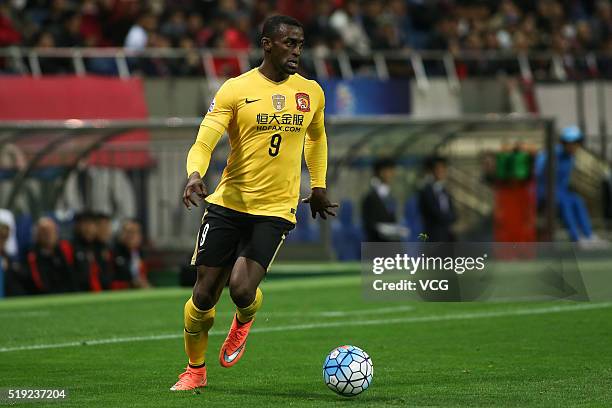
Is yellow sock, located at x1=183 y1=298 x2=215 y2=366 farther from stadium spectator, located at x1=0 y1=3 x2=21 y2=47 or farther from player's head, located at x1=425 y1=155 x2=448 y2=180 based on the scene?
stadium spectator, located at x1=0 y1=3 x2=21 y2=47

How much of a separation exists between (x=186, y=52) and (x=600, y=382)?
16.2 meters

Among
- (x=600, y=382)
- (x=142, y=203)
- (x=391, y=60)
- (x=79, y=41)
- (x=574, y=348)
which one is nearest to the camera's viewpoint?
(x=600, y=382)

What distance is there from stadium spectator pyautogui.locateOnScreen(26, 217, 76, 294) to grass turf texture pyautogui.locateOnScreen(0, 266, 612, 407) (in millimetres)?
1400

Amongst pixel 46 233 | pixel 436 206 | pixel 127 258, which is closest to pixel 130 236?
pixel 127 258

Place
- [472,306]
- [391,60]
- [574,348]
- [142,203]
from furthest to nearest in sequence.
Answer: [391,60], [142,203], [472,306], [574,348]

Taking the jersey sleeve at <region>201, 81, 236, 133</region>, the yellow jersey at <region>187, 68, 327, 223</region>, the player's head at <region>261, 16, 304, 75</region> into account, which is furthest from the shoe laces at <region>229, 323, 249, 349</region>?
the player's head at <region>261, 16, 304, 75</region>

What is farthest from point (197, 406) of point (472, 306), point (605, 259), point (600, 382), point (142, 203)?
point (142, 203)

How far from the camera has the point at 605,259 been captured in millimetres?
13336

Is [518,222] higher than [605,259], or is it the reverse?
[605,259]

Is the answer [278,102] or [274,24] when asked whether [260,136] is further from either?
[274,24]

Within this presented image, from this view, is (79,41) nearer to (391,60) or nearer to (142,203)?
(142,203)

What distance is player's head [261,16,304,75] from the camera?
9.27 metres

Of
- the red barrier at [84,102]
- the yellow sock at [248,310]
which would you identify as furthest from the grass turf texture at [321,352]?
the red barrier at [84,102]

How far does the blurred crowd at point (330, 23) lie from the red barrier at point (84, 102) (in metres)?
0.78
